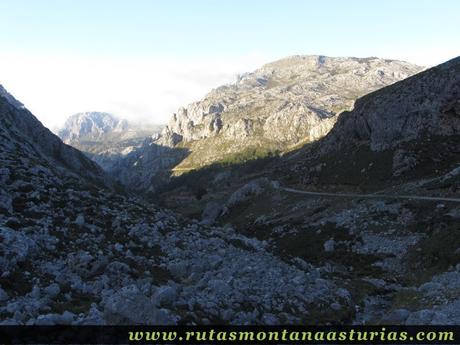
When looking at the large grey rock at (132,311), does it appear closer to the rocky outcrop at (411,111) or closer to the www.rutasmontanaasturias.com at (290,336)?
the www.rutasmontanaasturias.com at (290,336)

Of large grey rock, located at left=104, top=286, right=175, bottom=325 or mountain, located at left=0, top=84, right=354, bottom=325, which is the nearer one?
large grey rock, located at left=104, top=286, right=175, bottom=325

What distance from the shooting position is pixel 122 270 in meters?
20.9

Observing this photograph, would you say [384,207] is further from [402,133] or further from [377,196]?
[402,133]

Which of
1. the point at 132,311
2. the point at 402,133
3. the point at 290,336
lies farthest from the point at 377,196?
the point at 132,311

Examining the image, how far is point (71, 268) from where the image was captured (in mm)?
19703

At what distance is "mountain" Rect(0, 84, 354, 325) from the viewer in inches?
643

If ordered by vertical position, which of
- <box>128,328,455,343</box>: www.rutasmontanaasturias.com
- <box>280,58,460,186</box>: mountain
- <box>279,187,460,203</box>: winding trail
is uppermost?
<box>280,58,460,186</box>: mountain

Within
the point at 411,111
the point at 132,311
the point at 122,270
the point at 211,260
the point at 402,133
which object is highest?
the point at 411,111

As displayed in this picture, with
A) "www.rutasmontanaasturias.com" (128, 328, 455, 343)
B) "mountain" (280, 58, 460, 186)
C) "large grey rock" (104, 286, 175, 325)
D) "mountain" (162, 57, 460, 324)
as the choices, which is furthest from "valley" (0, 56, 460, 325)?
"mountain" (280, 58, 460, 186)

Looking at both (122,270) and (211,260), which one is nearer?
(122,270)

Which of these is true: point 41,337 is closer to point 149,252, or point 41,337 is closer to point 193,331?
point 193,331

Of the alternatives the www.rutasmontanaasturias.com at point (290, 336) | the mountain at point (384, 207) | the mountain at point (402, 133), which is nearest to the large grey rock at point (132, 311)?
the www.rutasmontanaasturias.com at point (290, 336)

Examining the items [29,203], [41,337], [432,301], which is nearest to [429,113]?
[432,301]

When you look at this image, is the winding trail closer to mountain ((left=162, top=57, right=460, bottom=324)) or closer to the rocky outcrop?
mountain ((left=162, top=57, right=460, bottom=324))
